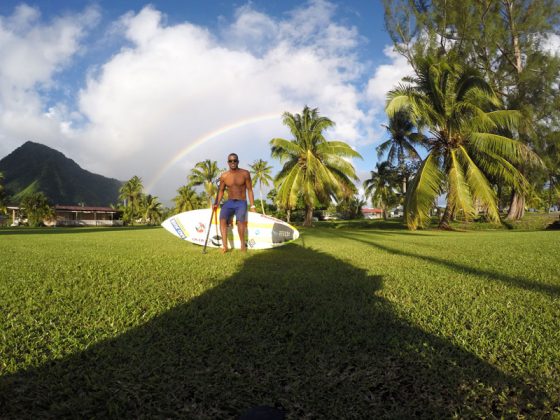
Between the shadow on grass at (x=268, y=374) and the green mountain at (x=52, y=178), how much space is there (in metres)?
158

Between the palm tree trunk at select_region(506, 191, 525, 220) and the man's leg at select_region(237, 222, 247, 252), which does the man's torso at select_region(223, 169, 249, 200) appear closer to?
the man's leg at select_region(237, 222, 247, 252)

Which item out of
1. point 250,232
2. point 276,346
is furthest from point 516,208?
point 276,346

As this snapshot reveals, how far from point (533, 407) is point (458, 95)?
66.9 feet

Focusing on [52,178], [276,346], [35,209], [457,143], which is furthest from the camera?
[52,178]

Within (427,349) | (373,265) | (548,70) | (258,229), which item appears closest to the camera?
(427,349)

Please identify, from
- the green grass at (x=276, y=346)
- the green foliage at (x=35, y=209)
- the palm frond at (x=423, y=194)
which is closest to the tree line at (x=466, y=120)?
the palm frond at (x=423, y=194)

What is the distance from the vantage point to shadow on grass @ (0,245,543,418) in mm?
1604

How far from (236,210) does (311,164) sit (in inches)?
839

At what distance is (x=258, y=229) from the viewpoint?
26.8ft

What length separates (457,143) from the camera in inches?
739

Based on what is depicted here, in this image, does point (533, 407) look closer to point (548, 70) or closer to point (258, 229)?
point (258, 229)

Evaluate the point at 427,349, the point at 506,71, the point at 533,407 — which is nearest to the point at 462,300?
the point at 427,349

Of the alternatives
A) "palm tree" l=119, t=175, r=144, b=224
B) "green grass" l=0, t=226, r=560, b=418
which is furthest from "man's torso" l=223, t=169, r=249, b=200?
"palm tree" l=119, t=175, r=144, b=224

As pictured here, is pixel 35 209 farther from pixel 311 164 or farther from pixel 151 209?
pixel 311 164
